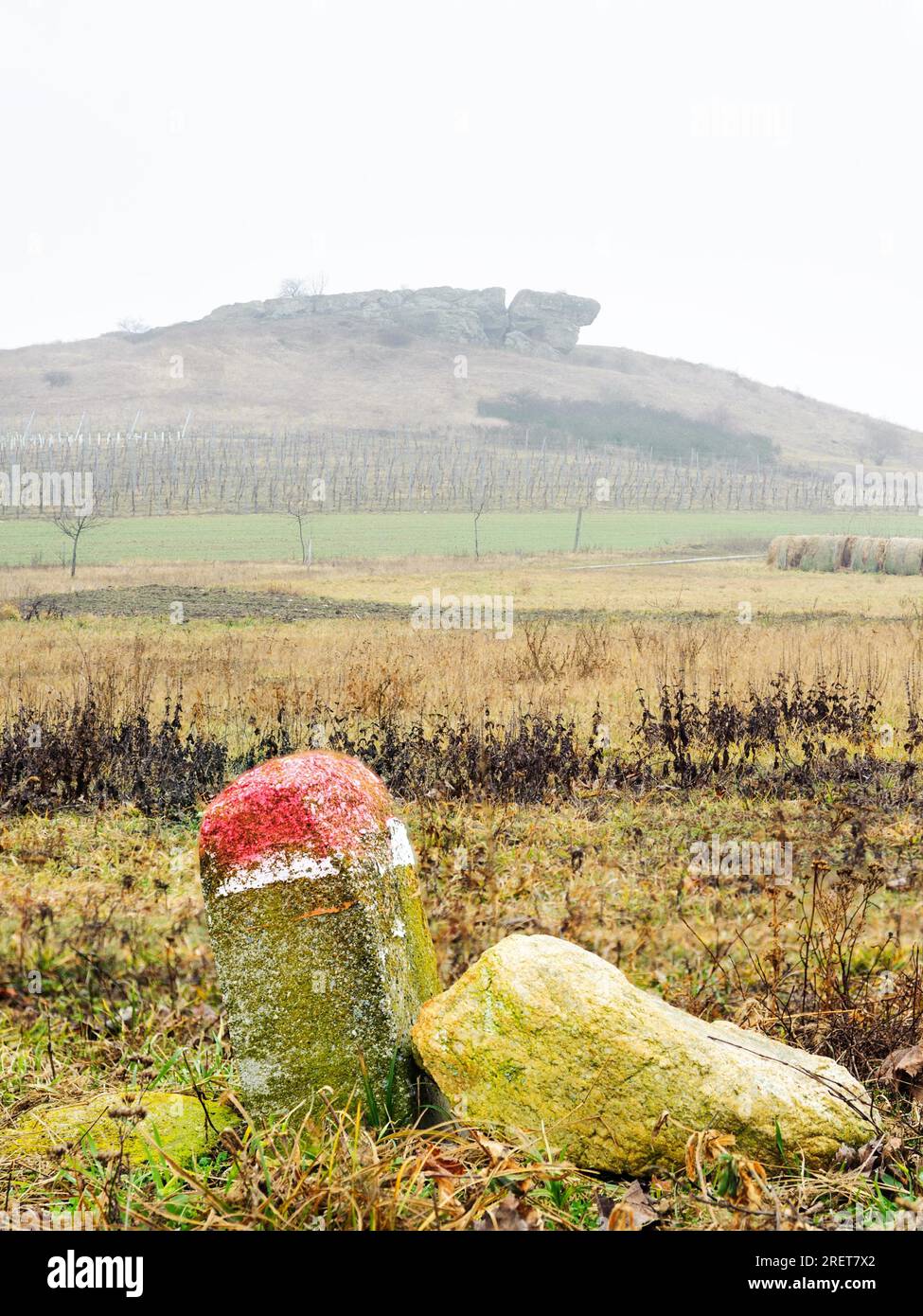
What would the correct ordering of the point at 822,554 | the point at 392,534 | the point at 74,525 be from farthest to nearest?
the point at 392,534 < the point at 74,525 < the point at 822,554

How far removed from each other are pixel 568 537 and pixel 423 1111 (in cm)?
4826

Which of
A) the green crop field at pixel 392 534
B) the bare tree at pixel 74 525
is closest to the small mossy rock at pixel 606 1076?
the bare tree at pixel 74 525

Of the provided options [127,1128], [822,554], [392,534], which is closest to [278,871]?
[127,1128]

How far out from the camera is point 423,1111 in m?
3.44

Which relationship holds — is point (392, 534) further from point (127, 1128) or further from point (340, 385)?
point (340, 385)

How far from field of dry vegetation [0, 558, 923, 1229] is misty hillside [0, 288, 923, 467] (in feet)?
345

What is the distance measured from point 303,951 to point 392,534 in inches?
1945

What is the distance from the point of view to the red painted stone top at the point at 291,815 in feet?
11.0

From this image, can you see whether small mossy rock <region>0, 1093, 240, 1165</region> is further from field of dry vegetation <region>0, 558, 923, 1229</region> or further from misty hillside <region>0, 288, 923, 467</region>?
misty hillside <region>0, 288, 923, 467</region>

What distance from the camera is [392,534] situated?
52.1m

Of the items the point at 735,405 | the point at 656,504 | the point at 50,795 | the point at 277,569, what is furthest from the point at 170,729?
the point at 735,405

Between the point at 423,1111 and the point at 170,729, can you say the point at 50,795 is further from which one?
the point at 423,1111

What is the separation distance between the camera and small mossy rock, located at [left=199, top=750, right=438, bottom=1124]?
3.32m

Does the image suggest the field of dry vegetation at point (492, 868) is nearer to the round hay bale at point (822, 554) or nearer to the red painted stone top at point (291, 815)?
the red painted stone top at point (291, 815)
